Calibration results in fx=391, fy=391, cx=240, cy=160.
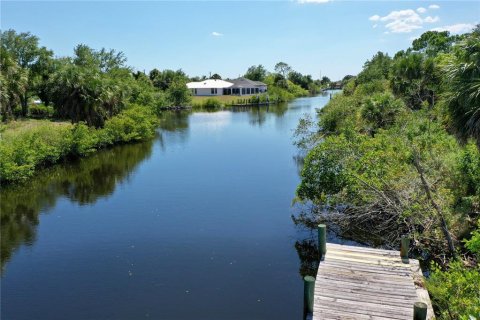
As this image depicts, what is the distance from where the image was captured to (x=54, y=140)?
2739 cm

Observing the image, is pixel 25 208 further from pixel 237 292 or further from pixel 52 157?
pixel 237 292

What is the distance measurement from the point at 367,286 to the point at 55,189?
1831 cm

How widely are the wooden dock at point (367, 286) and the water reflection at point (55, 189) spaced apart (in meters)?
10.8

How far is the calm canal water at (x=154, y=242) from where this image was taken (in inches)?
431

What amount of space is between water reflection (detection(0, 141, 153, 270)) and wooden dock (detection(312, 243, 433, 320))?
10817 mm

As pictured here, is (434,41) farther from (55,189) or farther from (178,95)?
(55,189)

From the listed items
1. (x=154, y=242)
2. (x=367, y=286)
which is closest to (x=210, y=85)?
(x=154, y=242)

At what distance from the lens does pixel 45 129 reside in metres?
27.8

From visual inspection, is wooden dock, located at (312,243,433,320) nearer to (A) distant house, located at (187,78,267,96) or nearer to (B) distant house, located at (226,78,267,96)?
(B) distant house, located at (226,78,267,96)

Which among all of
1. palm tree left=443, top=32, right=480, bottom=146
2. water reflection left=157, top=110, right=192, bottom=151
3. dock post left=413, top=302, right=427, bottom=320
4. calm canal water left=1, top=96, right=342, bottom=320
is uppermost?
palm tree left=443, top=32, right=480, bottom=146

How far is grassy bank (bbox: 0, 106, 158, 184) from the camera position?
22062mm

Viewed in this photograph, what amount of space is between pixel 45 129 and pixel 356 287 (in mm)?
25056

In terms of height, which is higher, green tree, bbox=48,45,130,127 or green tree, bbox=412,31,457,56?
green tree, bbox=412,31,457,56

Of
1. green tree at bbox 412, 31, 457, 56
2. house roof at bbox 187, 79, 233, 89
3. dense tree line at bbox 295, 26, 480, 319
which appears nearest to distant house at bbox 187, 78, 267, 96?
house roof at bbox 187, 79, 233, 89
